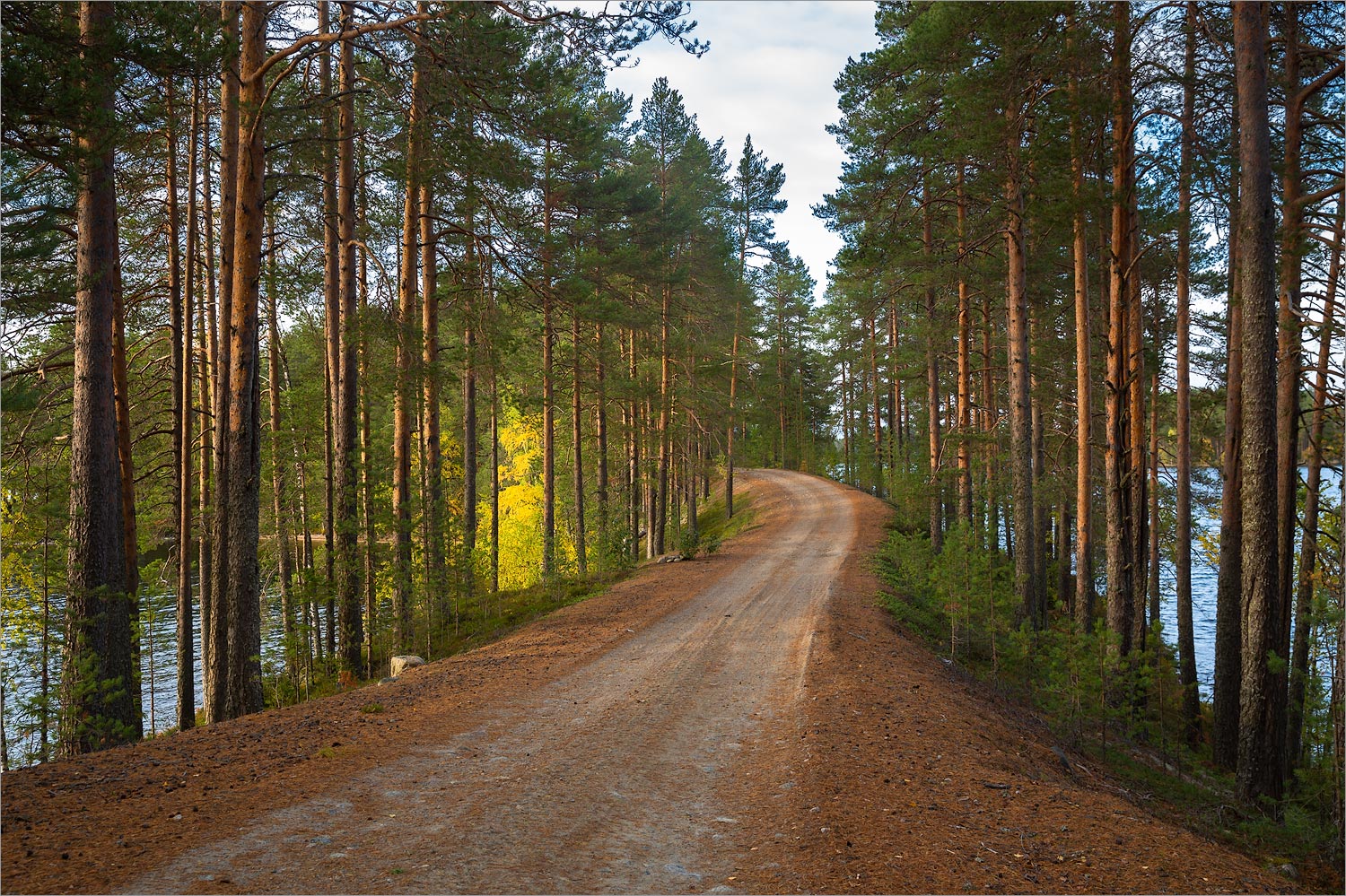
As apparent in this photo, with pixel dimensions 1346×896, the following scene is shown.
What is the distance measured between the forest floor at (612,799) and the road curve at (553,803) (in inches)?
0.9

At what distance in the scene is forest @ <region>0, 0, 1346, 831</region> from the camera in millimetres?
8172

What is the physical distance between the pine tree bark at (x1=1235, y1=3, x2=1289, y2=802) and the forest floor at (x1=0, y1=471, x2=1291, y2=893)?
1.99 meters

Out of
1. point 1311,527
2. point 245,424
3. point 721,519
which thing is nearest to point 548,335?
point 245,424

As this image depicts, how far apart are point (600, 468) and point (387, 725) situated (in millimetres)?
16146

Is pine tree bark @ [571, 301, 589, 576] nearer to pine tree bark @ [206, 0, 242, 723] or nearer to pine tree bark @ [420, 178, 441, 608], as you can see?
pine tree bark @ [420, 178, 441, 608]

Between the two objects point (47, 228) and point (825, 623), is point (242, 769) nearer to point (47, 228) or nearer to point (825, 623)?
point (47, 228)

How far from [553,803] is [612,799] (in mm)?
445

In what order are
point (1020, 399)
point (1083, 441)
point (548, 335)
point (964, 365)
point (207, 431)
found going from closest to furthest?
point (1083, 441) → point (207, 431) → point (1020, 399) → point (964, 365) → point (548, 335)

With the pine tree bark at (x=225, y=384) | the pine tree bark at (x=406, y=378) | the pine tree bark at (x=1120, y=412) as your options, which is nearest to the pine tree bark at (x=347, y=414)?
the pine tree bark at (x=406, y=378)

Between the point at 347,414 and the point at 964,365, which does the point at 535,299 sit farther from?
the point at 964,365

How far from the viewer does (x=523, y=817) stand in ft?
16.4

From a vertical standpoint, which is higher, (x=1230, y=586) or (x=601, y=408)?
(x=601, y=408)

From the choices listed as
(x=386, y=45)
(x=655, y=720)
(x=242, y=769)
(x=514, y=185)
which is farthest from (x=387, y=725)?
(x=386, y=45)

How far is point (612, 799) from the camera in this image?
547cm
